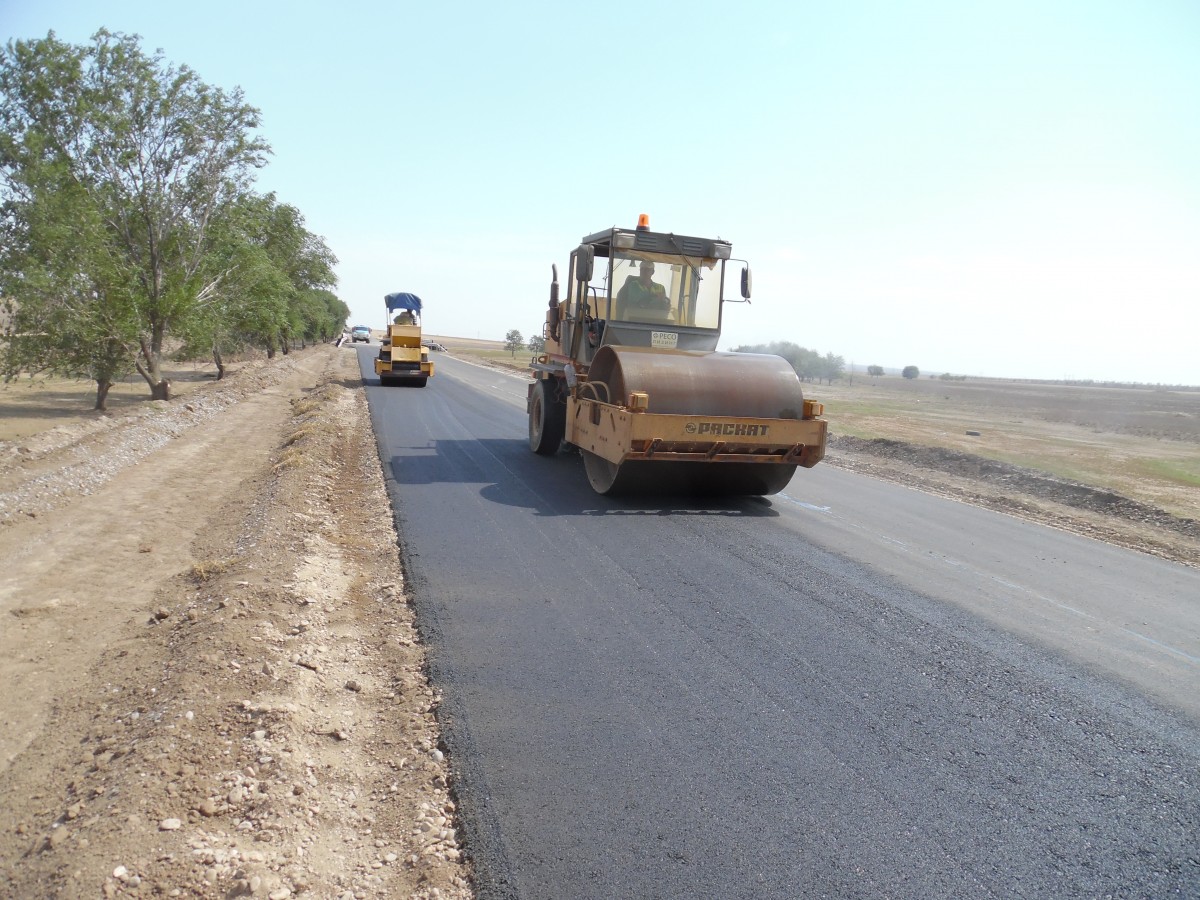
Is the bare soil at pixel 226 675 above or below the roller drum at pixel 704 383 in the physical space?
below

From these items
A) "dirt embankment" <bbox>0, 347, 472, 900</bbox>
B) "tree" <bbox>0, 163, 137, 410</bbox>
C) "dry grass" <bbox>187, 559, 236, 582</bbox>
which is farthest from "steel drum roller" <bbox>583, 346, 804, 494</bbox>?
"tree" <bbox>0, 163, 137, 410</bbox>

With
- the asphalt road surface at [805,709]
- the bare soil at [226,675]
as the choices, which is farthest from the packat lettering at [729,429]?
the bare soil at [226,675]

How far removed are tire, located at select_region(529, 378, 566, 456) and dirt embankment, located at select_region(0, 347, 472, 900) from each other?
352 cm

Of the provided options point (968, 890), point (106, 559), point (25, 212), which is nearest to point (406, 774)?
point (968, 890)

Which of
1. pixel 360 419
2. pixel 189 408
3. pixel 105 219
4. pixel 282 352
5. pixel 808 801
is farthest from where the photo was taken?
pixel 282 352

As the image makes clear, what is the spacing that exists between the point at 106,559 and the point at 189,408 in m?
12.6

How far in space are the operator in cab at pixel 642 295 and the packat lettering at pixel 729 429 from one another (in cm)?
254

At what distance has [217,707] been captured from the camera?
3.90m

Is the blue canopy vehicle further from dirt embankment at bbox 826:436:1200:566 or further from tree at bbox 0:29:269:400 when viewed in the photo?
dirt embankment at bbox 826:436:1200:566

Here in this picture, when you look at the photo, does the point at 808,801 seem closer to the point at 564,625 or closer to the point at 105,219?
the point at 564,625

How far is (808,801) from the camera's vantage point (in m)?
3.37

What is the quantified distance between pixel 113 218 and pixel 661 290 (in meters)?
20.3

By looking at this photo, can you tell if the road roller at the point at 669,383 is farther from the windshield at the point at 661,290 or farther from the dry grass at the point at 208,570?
the dry grass at the point at 208,570

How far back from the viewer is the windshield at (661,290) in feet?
33.8
